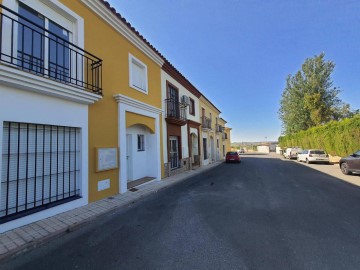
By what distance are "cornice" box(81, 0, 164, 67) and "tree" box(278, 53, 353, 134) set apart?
29.1 meters

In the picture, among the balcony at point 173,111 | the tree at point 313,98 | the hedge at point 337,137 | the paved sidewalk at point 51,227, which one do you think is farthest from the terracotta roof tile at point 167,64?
the tree at point 313,98

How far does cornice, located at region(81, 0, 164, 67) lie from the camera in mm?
Result: 6105

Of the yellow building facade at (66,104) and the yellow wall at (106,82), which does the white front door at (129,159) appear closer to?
the yellow building facade at (66,104)

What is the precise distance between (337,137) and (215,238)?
812 inches

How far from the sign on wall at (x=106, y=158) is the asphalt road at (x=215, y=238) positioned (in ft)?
5.10

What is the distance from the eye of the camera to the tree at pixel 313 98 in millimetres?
28891

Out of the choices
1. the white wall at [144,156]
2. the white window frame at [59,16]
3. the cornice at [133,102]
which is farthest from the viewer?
the white wall at [144,156]

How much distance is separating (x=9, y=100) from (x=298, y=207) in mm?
7508

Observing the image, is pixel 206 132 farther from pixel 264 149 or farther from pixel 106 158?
pixel 264 149

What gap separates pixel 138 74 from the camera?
28.6ft

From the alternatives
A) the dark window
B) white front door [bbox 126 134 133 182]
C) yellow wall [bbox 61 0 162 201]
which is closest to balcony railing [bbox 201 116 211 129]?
the dark window

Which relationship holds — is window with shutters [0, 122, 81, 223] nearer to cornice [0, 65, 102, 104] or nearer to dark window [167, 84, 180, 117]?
cornice [0, 65, 102, 104]

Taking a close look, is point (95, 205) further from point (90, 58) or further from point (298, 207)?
point (298, 207)

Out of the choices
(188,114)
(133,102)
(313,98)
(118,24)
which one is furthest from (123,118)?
(313,98)
